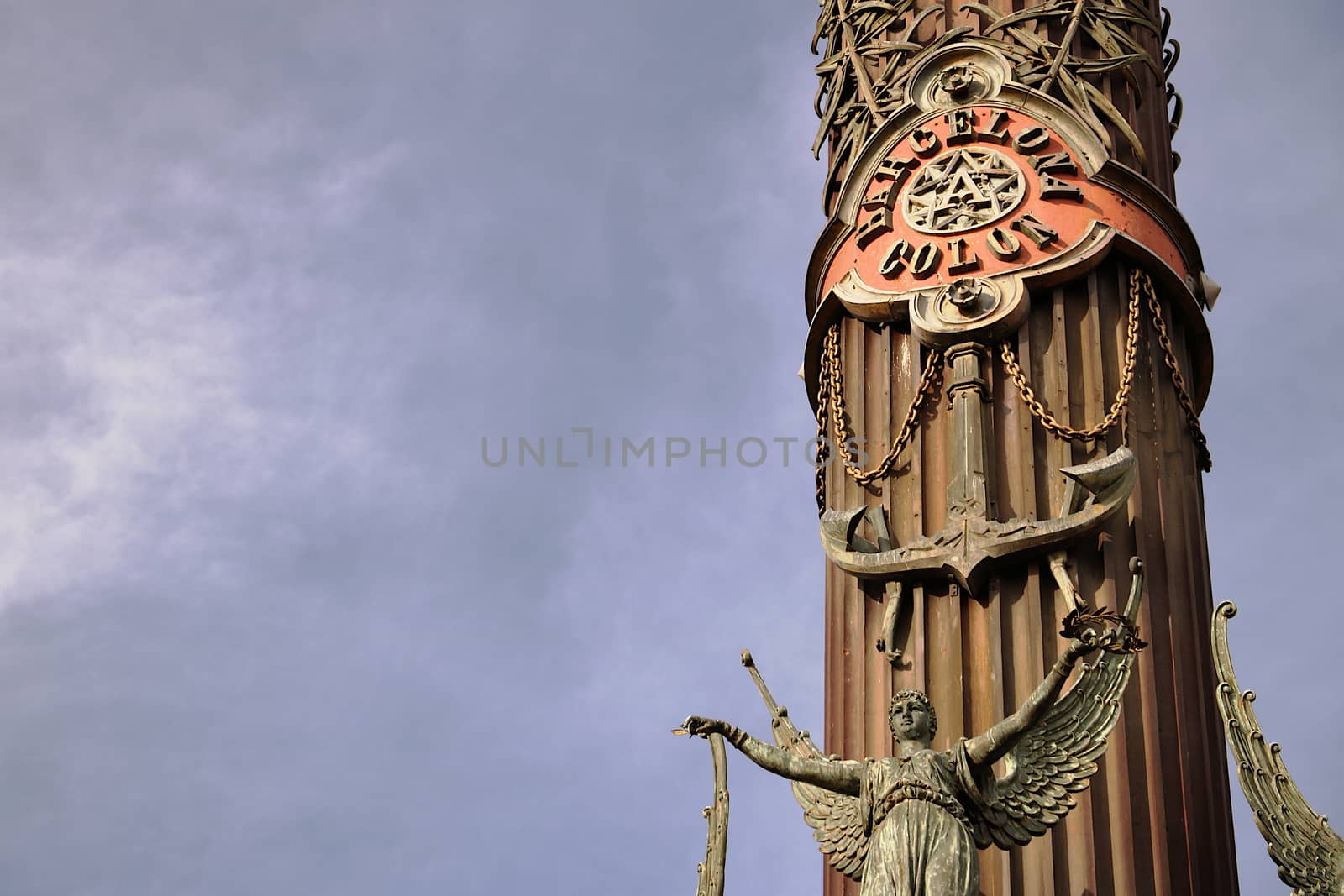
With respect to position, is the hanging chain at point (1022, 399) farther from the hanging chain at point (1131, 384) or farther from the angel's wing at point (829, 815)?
the angel's wing at point (829, 815)

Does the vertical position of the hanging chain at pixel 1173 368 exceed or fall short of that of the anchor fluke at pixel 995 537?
it exceeds it

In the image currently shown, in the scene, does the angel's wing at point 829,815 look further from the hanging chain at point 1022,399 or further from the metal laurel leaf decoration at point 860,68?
the metal laurel leaf decoration at point 860,68

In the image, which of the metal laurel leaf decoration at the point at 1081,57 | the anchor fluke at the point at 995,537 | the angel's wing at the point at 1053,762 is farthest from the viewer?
the metal laurel leaf decoration at the point at 1081,57

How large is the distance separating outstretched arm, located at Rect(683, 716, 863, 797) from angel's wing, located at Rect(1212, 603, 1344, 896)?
2905 mm

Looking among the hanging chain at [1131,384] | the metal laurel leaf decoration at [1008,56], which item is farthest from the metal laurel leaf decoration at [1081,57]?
the hanging chain at [1131,384]

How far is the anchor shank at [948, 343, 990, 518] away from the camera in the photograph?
19094 millimetres

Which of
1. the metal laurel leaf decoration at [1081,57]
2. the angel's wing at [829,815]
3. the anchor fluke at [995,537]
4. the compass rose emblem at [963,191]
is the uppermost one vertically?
the metal laurel leaf decoration at [1081,57]

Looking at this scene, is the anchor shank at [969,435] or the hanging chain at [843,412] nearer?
the anchor shank at [969,435]

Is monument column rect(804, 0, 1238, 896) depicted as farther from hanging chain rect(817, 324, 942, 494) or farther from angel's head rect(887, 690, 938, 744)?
angel's head rect(887, 690, 938, 744)

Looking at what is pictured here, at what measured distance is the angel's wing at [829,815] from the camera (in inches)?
620

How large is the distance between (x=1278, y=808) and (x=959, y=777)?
256cm

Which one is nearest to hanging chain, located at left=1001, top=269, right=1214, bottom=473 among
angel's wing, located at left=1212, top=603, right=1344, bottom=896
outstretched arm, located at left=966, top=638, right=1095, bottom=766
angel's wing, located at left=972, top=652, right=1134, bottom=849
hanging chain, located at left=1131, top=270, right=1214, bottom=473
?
hanging chain, located at left=1131, top=270, right=1214, bottom=473

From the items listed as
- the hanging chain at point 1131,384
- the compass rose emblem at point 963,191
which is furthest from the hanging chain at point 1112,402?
the compass rose emblem at point 963,191

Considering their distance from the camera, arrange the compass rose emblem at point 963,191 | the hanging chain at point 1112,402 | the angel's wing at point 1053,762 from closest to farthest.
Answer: the angel's wing at point 1053,762 → the hanging chain at point 1112,402 → the compass rose emblem at point 963,191
